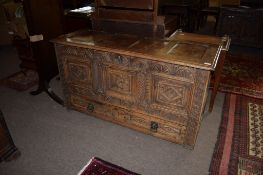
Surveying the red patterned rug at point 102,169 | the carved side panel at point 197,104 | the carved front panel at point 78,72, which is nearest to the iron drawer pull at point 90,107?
the carved front panel at point 78,72

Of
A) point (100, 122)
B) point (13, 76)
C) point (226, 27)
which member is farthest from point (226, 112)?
point (13, 76)

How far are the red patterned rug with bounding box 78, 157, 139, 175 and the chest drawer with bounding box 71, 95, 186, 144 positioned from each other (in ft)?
1.83

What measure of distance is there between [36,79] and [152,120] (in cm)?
250

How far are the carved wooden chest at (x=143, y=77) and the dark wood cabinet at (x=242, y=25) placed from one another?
3.05 m

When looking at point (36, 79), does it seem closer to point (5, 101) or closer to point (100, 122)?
point (5, 101)

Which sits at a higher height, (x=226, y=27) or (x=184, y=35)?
(x=184, y=35)

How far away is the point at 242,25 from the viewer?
5105 millimetres

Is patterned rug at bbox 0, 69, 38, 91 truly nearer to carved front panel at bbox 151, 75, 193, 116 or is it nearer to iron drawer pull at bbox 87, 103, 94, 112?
iron drawer pull at bbox 87, 103, 94, 112

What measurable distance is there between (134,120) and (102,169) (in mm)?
672

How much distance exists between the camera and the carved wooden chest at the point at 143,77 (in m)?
2.09

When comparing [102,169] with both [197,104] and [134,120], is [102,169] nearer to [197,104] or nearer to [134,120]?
[134,120]

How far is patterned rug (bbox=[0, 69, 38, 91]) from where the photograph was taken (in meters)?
3.70

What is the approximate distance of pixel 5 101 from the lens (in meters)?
3.35

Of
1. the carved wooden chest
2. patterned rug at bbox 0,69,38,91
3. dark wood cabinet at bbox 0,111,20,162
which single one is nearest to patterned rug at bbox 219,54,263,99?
the carved wooden chest
